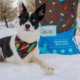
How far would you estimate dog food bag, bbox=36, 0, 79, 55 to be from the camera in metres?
1.44

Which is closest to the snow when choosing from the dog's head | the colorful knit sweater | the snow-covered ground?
the snow-covered ground

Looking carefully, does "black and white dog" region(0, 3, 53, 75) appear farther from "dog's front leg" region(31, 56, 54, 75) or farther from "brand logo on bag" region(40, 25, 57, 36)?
"brand logo on bag" region(40, 25, 57, 36)

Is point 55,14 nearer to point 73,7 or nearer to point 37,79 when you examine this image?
point 73,7

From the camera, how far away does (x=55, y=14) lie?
1.48 m

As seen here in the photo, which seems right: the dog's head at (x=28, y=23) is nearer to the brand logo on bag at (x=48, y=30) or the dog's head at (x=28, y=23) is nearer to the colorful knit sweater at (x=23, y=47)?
the colorful knit sweater at (x=23, y=47)

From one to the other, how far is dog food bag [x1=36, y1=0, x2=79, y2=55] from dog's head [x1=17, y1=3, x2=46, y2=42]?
0.36m

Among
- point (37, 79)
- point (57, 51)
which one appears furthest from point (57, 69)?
point (57, 51)

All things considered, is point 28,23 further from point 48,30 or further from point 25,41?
point 48,30

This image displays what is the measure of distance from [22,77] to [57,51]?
775 millimetres

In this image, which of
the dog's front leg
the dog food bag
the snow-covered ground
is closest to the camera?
the snow-covered ground

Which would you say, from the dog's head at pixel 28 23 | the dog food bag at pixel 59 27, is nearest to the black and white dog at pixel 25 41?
the dog's head at pixel 28 23

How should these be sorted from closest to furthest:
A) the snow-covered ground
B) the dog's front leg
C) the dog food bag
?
the snow-covered ground
the dog's front leg
the dog food bag

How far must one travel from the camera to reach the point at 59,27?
1498 mm

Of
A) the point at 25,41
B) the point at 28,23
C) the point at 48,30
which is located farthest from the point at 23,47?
the point at 48,30
